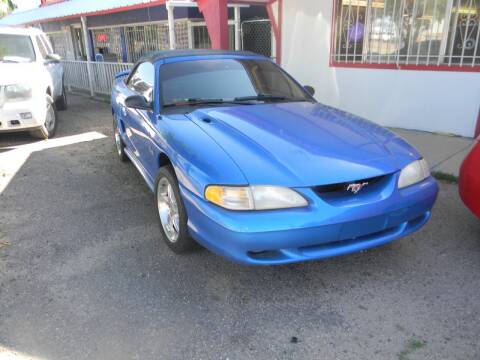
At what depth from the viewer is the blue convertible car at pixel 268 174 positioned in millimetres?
2488

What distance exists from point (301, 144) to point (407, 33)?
4932 mm

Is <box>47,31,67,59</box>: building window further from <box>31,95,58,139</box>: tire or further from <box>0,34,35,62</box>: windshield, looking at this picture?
<box>31,95,58,139</box>: tire

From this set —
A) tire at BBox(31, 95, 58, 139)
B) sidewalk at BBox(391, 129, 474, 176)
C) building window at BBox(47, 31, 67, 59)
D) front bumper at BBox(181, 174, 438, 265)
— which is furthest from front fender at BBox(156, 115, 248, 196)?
building window at BBox(47, 31, 67, 59)

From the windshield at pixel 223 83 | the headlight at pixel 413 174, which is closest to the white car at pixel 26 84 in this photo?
the windshield at pixel 223 83

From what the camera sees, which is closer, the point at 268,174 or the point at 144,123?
the point at 268,174

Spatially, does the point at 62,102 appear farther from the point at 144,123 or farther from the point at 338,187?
the point at 338,187

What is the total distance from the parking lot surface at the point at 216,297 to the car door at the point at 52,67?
514cm

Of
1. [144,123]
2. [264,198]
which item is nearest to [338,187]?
[264,198]

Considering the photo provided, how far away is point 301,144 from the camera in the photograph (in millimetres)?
2889

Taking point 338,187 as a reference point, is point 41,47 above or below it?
above

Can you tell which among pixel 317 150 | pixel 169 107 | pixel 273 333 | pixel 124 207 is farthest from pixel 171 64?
pixel 273 333

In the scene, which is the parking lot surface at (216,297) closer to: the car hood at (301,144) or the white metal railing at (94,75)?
the car hood at (301,144)

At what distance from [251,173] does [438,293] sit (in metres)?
1.54

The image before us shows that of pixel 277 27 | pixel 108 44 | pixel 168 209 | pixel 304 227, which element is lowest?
pixel 168 209
